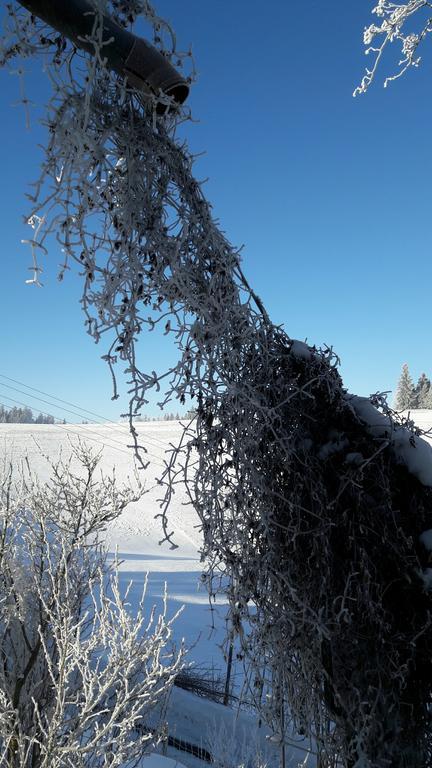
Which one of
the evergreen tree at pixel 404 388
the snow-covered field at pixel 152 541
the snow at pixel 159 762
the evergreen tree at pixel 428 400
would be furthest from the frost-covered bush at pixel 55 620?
the evergreen tree at pixel 404 388

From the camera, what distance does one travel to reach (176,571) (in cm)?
2483

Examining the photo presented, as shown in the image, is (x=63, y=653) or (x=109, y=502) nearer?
(x=63, y=653)

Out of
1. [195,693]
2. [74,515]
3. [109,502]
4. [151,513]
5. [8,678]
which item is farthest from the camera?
[151,513]

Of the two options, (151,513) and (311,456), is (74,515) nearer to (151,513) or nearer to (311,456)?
(311,456)

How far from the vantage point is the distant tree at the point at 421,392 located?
182ft

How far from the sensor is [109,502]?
730 centimetres

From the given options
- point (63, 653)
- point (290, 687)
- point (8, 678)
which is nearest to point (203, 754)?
point (8, 678)

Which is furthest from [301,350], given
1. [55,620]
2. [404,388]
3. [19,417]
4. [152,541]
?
[19,417]

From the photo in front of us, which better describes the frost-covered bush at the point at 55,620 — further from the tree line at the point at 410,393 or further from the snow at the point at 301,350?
the tree line at the point at 410,393

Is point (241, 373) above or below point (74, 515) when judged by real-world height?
above

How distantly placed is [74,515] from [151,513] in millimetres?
26657

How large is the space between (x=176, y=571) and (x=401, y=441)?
25.5 m

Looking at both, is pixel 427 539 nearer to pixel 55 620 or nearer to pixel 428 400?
pixel 55 620

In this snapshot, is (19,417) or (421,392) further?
(19,417)
